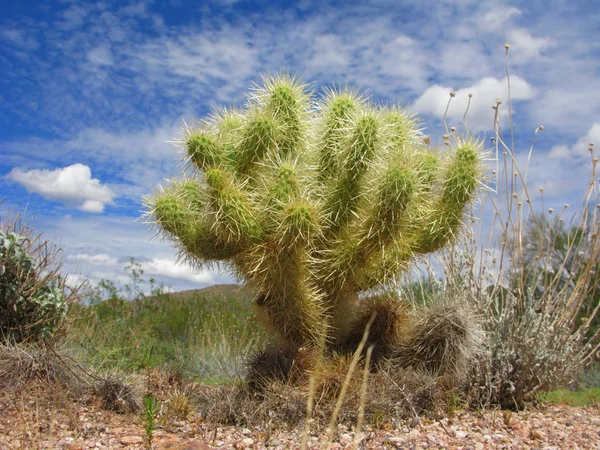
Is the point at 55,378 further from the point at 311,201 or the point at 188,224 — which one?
the point at 311,201

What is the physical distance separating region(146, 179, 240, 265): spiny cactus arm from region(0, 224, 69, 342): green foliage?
131cm

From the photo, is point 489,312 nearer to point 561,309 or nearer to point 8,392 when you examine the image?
point 561,309

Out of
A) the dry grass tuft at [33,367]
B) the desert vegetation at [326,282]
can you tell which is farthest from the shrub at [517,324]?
the dry grass tuft at [33,367]

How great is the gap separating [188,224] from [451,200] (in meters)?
2.27

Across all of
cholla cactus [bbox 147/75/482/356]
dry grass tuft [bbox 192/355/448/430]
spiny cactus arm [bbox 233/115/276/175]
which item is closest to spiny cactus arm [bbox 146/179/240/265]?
cholla cactus [bbox 147/75/482/356]

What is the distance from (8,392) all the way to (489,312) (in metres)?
4.45

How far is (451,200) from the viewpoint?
4742 mm

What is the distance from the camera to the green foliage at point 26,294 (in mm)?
4953

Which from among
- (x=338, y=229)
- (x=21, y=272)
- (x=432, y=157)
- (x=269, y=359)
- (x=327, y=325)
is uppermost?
(x=432, y=157)

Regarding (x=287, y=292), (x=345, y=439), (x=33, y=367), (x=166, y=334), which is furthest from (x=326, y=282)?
(x=166, y=334)

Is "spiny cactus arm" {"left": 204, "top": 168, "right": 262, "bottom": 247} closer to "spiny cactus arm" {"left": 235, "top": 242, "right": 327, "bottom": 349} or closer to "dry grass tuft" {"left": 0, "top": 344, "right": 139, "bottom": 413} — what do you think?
"spiny cactus arm" {"left": 235, "top": 242, "right": 327, "bottom": 349}

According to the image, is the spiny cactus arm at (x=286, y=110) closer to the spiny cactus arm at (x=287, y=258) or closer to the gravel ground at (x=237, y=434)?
the spiny cactus arm at (x=287, y=258)

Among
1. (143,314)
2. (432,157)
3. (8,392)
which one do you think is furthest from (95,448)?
(143,314)

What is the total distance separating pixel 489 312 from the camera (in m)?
5.64
